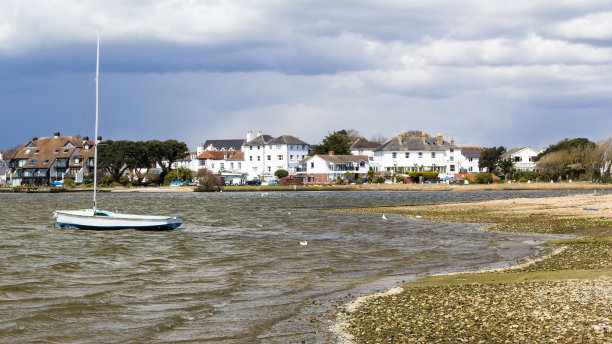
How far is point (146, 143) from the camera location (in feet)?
467

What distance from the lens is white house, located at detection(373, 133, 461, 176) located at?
15488 centimetres

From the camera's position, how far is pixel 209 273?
81.9 ft

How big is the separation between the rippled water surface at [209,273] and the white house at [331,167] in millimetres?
104193

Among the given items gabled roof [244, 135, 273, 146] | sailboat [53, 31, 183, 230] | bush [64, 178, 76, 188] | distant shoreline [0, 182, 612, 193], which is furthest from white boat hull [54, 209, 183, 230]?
gabled roof [244, 135, 273, 146]

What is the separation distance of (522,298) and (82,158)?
515 ft

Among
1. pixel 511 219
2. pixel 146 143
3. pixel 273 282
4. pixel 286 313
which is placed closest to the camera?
pixel 286 313

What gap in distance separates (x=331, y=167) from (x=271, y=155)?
22.6 meters

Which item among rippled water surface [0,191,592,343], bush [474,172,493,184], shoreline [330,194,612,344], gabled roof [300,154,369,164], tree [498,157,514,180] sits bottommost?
rippled water surface [0,191,592,343]

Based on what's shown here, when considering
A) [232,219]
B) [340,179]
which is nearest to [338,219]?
[232,219]

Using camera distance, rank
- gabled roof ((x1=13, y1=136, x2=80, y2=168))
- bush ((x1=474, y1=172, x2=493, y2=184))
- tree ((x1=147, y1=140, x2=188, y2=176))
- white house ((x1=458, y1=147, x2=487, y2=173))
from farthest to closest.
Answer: white house ((x1=458, y1=147, x2=487, y2=173)) → gabled roof ((x1=13, y1=136, x2=80, y2=168)) → tree ((x1=147, y1=140, x2=188, y2=176)) → bush ((x1=474, y1=172, x2=493, y2=184))

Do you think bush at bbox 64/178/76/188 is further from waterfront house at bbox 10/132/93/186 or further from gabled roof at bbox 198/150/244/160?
gabled roof at bbox 198/150/244/160

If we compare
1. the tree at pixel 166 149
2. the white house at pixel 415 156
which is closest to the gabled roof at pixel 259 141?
the tree at pixel 166 149

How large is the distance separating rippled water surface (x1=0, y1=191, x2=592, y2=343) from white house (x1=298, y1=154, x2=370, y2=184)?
104m

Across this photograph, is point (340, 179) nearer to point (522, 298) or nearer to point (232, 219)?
point (232, 219)
